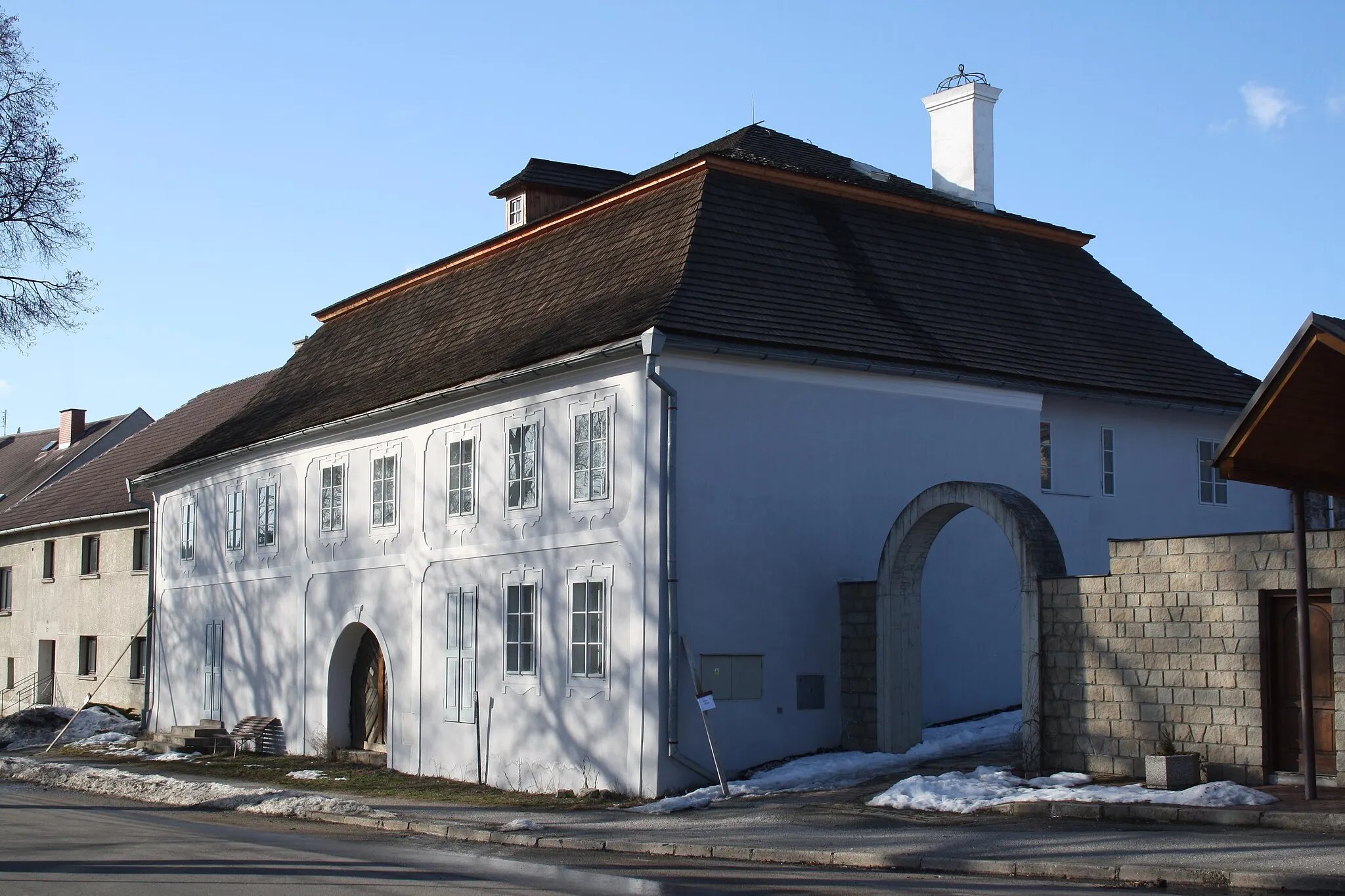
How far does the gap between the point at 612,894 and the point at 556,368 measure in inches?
381

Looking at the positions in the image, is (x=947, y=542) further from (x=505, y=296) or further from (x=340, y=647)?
(x=340, y=647)

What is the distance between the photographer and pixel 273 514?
28031 mm

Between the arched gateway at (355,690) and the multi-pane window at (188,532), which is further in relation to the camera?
the multi-pane window at (188,532)

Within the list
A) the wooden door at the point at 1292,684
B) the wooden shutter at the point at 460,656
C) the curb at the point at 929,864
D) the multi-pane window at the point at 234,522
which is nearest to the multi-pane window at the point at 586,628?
the wooden shutter at the point at 460,656

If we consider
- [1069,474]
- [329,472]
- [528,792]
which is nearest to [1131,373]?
[1069,474]

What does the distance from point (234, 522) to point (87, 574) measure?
44.7 feet

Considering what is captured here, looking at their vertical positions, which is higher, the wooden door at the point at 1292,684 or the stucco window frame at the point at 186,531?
the stucco window frame at the point at 186,531

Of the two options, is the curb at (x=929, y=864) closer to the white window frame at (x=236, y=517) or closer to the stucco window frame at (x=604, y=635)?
the stucco window frame at (x=604, y=635)

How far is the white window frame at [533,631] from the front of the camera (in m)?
19.9

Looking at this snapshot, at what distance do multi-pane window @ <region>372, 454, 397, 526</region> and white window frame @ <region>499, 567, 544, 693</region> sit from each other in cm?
385

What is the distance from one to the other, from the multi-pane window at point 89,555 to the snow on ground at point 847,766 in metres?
28.5

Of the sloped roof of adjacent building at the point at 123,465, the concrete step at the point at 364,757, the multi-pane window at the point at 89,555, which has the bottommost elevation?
the concrete step at the point at 364,757

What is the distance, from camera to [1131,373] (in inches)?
926

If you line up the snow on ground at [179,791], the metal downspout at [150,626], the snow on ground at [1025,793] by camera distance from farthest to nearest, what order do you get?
the metal downspout at [150,626]
the snow on ground at [179,791]
the snow on ground at [1025,793]
